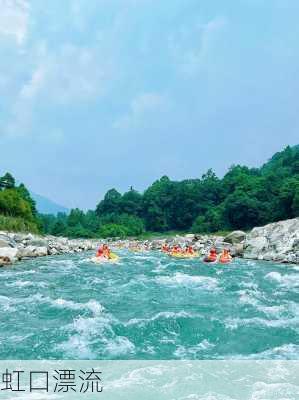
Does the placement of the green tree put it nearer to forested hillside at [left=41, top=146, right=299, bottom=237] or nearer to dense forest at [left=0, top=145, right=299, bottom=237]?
dense forest at [left=0, top=145, right=299, bottom=237]

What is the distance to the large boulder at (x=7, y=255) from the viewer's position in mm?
29494

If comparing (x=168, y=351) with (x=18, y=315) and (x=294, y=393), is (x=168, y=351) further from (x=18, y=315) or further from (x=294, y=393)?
(x=18, y=315)

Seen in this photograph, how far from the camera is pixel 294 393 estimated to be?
9352mm

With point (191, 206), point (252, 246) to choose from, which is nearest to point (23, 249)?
point (252, 246)

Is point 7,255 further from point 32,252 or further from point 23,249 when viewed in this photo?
point 32,252

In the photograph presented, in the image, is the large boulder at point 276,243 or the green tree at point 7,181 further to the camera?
the green tree at point 7,181

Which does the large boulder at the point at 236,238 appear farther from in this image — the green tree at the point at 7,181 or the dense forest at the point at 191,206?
the green tree at the point at 7,181

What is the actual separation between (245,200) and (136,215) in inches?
1693

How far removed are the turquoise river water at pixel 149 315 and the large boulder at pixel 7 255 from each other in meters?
3.31

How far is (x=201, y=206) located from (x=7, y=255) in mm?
64927

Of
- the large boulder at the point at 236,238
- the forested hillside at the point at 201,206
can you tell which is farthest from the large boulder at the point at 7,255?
the forested hillside at the point at 201,206

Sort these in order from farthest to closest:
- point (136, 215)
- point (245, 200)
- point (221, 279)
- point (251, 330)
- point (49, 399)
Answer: point (136, 215) < point (245, 200) < point (221, 279) < point (251, 330) < point (49, 399)

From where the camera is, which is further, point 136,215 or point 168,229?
point 136,215

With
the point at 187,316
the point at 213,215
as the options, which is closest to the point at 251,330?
the point at 187,316
